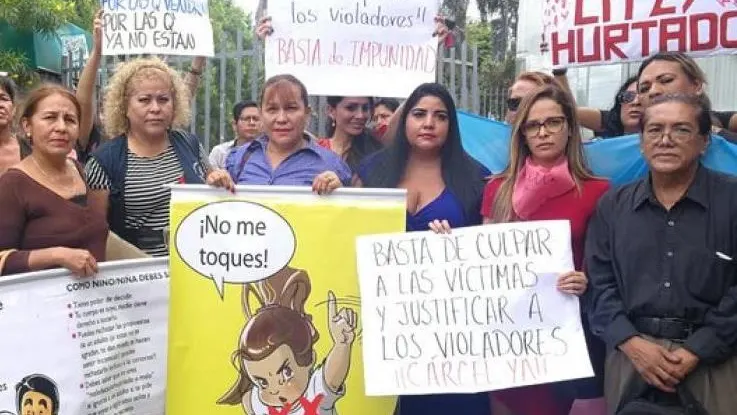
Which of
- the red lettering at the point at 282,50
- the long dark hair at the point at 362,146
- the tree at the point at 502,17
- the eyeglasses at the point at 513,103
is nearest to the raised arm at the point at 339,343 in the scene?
the long dark hair at the point at 362,146

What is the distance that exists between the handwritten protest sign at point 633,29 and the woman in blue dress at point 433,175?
1.32 m

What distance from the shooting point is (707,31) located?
13.8ft

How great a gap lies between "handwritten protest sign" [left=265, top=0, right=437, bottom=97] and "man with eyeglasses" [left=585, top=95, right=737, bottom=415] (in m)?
1.95

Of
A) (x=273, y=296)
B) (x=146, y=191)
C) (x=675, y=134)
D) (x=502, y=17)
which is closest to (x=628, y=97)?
(x=675, y=134)

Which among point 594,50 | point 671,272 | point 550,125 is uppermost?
point 594,50

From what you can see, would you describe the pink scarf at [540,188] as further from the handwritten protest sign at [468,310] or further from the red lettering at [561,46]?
the red lettering at [561,46]

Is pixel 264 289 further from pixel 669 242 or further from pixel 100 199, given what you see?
pixel 669 242

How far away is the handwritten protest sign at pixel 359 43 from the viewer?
4805 millimetres

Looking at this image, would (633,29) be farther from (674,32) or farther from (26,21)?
(26,21)

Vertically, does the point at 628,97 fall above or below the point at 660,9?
below

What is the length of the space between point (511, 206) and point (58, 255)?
6.00 feet

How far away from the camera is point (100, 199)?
12.6ft

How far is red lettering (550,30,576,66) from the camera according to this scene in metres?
4.64

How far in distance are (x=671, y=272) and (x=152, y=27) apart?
147 inches
